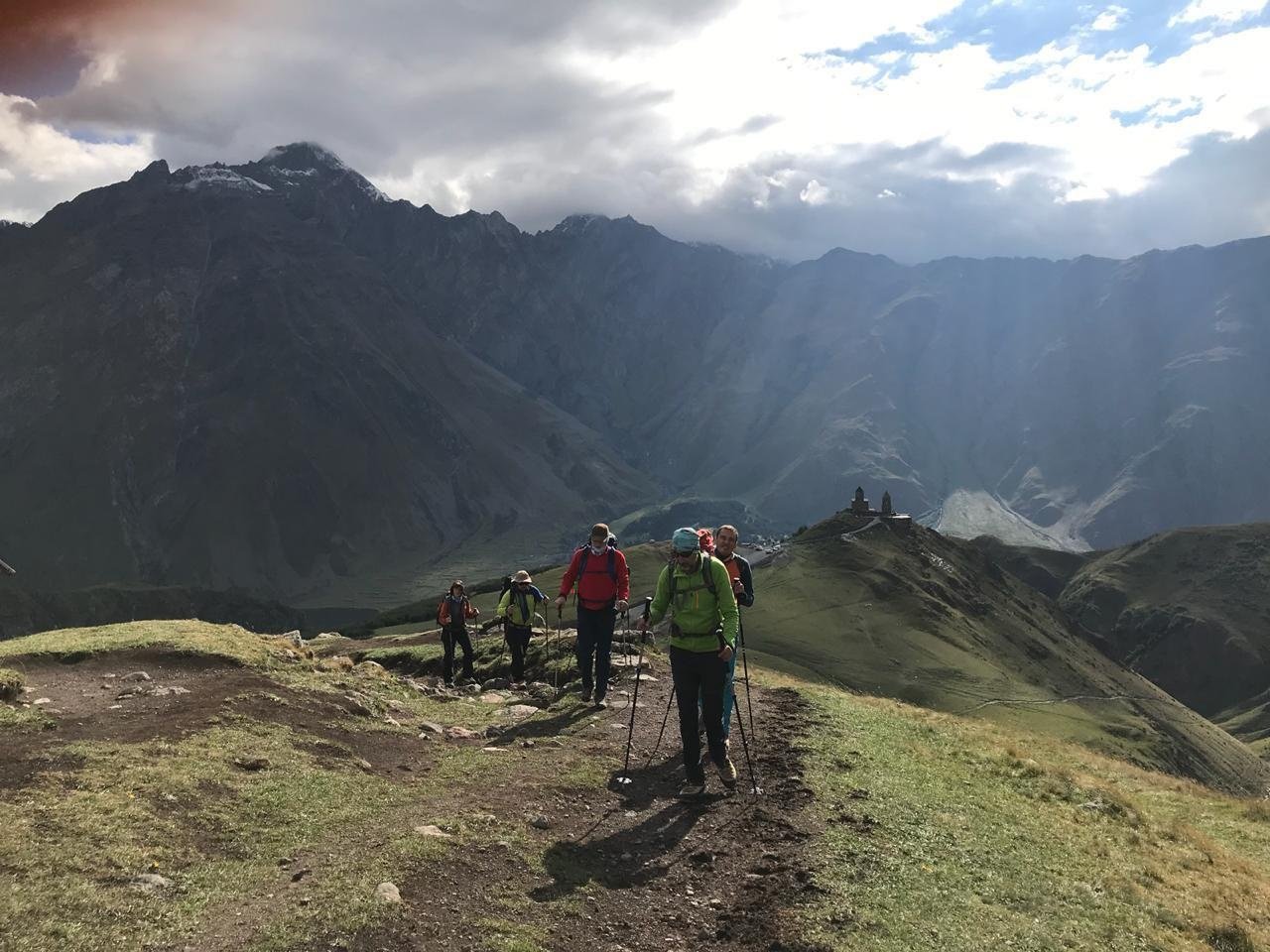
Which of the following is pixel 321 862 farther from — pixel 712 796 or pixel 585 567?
pixel 585 567

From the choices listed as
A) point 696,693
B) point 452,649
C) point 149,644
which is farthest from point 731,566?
point 149,644

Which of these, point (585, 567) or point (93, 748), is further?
point (585, 567)

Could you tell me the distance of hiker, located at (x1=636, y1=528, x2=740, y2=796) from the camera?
1616 centimetres

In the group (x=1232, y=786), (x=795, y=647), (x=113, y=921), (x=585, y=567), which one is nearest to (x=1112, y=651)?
(x=1232, y=786)

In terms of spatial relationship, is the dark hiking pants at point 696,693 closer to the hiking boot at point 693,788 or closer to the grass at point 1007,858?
the hiking boot at point 693,788

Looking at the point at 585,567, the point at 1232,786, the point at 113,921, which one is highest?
the point at 585,567

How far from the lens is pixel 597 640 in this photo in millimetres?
23812

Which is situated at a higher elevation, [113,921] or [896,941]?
[113,921]

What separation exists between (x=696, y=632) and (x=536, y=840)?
4.63 metres

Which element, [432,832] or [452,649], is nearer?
[432,832]

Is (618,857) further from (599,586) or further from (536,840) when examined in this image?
(599,586)

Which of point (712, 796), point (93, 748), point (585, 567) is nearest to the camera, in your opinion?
point (93, 748)

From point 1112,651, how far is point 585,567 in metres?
182

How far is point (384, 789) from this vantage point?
15781mm
